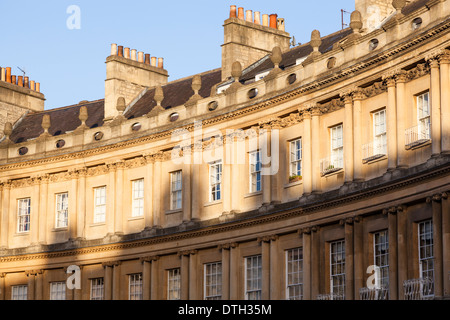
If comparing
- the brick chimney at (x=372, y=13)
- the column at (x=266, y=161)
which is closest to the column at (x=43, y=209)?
the column at (x=266, y=161)

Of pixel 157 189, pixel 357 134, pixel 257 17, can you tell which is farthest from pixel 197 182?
pixel 357 134

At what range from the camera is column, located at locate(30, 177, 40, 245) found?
55.0 metres

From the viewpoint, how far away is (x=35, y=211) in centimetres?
5522

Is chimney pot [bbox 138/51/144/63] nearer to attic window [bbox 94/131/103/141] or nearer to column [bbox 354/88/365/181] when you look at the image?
attic window [bbox 94/131/103/141]

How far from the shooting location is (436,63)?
123 feet

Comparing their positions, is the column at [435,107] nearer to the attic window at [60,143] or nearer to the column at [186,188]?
the column at [186,188]

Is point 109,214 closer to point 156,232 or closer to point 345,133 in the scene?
point 156,232

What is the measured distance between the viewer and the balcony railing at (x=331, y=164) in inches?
1661

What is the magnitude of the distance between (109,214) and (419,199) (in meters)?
18.6

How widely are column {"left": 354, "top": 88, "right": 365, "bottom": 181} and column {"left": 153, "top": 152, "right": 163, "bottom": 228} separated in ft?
38.5

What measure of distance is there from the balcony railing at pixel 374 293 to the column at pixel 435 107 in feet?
16.6

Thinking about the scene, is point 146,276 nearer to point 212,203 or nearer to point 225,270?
point 212,203

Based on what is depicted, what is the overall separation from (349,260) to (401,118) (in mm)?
5329
